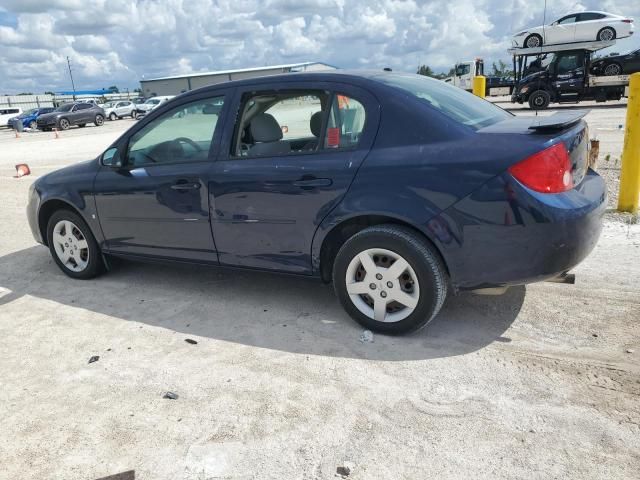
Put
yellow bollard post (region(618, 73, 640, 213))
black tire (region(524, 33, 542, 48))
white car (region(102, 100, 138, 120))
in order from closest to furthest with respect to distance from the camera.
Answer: yellow bollard post (region(618, 73, 640, 213))
black tire (region(524, 33, 542, 48))
white car (region(102, 100, 138, 120))

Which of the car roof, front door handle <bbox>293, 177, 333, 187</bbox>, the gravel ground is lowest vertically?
the gravel ground

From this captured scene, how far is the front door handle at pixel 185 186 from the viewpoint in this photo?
3994 millimetres

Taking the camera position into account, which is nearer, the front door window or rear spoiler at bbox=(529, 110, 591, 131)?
rear spoiler at bbox=(529, 110, 591, 131)

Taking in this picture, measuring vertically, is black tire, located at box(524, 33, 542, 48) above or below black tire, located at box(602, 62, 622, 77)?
above

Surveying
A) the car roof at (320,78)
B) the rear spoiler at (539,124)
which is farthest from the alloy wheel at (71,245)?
the rear spoiler at (539,124)

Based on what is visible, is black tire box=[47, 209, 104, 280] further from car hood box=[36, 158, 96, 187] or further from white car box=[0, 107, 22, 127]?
white car box=[0, 107, 22, 127]

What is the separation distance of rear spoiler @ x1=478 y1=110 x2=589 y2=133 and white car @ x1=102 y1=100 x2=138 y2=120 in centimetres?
4243

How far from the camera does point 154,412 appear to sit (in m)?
2.87

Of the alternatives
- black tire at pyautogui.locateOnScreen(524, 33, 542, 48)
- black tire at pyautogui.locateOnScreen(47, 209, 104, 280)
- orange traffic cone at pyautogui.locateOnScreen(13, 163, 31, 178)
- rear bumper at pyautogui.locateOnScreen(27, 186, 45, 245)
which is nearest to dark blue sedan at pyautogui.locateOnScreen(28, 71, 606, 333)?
black tire at pyautogui.locateOnScreen(47, 209, 104, 280)

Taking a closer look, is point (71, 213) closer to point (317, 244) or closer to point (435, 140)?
point (317, 244)

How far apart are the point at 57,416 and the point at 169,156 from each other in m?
2.15

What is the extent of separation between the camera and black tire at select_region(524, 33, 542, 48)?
899 inches

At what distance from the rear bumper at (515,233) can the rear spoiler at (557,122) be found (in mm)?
387

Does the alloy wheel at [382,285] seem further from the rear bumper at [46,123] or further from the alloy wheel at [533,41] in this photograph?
the rear bumper at [46,123]
